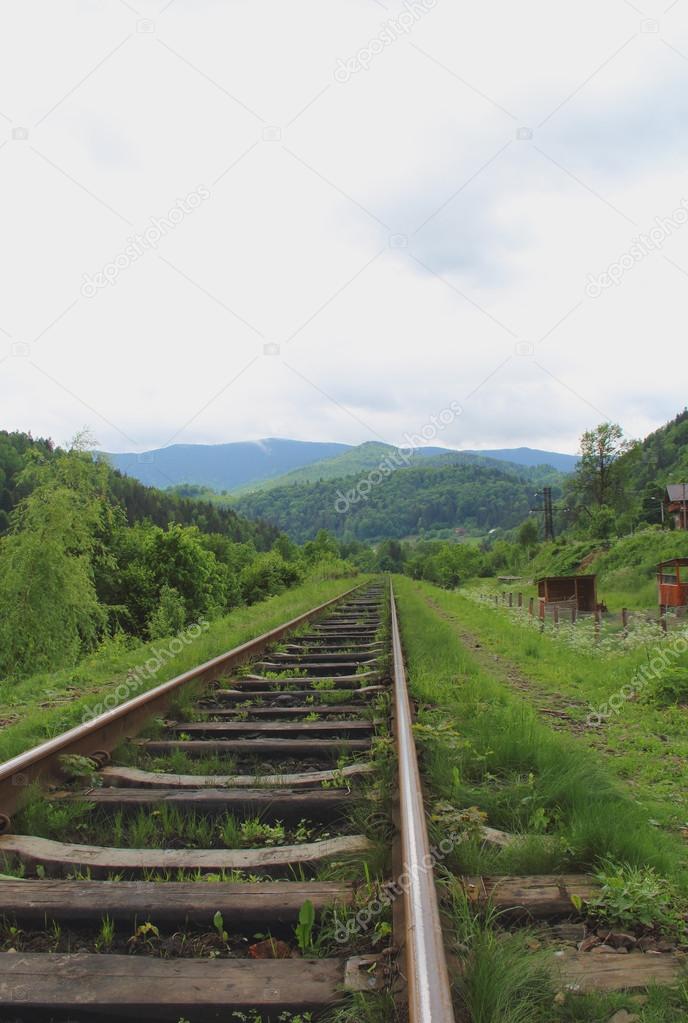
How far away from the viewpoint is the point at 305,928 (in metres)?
2.03

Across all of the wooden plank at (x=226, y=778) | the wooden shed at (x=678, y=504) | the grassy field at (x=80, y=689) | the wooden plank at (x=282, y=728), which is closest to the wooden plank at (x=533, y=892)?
the wooden plank at (x=226, y=778)

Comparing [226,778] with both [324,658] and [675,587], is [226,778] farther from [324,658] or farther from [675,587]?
[675,587]

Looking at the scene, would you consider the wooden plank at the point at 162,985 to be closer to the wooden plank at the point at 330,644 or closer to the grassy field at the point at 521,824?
the grassy field at the point at 521,824

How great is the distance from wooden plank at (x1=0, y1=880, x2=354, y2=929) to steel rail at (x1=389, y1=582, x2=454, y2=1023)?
272 mm

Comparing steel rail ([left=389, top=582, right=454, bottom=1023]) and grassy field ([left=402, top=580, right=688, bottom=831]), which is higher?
steel rail ([left=389, top=582, right=454, bottom=1023])

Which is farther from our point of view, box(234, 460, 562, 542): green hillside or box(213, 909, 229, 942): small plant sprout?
box(234, 460, 562, 542): green hillside

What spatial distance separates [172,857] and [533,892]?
1.34 meters

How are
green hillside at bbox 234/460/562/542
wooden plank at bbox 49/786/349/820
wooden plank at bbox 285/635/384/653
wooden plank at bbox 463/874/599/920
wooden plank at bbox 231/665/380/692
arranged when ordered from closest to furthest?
wooden plank at bbox 463/874/599/920 → wooden plank at bbox 49/786/349/820 → wooden plank at bbox 231/665/380/692 → wooden plank at bbox 285/635/384/653 → green hillside at bbox 234/460/562/542

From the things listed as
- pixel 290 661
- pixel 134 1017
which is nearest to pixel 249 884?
pixel 134 1017

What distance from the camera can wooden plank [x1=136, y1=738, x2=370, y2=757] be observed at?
392 cm

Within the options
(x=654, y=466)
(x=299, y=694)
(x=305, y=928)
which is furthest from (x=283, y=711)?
(x=654, y=466)

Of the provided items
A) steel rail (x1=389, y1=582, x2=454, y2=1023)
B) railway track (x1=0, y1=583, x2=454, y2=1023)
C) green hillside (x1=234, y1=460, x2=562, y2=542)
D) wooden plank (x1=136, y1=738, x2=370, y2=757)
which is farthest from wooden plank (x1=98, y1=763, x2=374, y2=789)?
green hillside (x1=234, y1=460, x2=562, y2=542)

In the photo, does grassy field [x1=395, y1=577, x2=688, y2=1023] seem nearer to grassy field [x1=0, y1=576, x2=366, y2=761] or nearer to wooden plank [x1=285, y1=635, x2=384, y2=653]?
grassy field [x1=0, y1=576, x2=366, y2=761]

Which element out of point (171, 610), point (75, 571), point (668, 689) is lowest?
point (171, 610)
